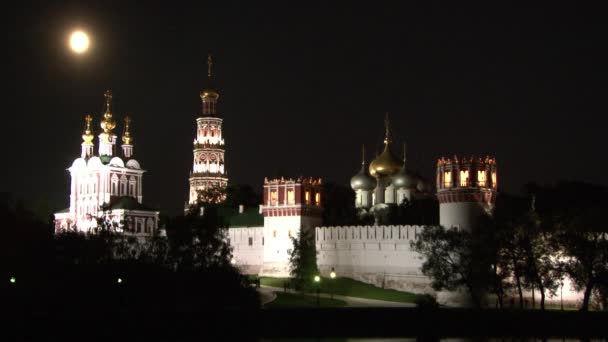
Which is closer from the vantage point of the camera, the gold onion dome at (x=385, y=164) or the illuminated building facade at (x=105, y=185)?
the gold onion dome at (x=385, y=164)

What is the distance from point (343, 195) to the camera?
3693 inches

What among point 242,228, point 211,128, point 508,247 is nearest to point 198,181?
point 211,128

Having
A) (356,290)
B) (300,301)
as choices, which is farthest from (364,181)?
(300,301)

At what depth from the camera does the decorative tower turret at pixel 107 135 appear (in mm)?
98625

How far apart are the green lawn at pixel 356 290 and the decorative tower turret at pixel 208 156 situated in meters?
33.6

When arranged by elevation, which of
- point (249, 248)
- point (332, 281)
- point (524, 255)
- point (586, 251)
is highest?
point (249, 248)

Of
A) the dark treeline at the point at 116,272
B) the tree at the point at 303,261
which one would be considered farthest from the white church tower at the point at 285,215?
the dark treeline at the point at 116,272

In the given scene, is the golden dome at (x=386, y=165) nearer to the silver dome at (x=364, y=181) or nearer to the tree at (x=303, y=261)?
the silver dome at (x=364, y=181)

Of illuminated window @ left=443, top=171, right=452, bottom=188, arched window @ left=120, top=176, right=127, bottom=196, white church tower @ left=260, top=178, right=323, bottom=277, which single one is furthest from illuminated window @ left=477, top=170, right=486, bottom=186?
arched window @ left=120, top=176, right=127, bottom=196

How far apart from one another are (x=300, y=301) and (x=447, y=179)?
34.3 feet

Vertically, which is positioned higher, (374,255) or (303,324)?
(374,255)

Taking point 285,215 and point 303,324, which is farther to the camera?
point 285,215

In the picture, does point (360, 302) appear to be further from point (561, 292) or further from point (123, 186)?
point (123, 186)

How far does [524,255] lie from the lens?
51938 mm
